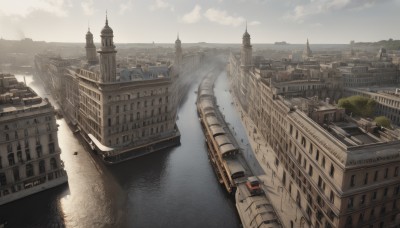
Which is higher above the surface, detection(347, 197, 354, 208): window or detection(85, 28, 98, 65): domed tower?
detection(85, 28, 98, 65): domed tower

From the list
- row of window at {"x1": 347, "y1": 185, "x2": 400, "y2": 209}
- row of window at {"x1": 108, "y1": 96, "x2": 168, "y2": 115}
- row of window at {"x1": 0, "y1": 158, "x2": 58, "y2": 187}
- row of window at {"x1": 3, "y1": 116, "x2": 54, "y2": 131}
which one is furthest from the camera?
row of window at {"x1": 108, "y1": 96, "x2": 168, "y2": 115}

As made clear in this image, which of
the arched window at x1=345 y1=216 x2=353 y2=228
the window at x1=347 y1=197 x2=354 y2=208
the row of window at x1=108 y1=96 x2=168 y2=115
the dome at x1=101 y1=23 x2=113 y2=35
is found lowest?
the arched window at x1=345 y1=216 x2=353 y2=228

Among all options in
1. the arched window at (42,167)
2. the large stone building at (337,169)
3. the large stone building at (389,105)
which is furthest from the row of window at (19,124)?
the large stone building at (389,105)

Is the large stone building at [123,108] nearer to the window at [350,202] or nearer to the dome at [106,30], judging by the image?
the dome at [106,30]

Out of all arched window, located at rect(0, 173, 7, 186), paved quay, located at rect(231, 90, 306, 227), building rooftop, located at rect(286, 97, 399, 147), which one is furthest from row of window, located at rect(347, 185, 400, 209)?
arched window, located at rect(0, 173, 7, 186)

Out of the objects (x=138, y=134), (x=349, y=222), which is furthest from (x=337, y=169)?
(x=138, y=134)

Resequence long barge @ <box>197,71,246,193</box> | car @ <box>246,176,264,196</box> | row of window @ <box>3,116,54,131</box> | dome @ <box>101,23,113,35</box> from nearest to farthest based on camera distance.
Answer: row of window @ <box>3,116,54,131</box>
car @ <box>246,176,264,196</box>
long barge @ <box>197,71,246,193</box>
dome @ <box>101,23,113,35</box>

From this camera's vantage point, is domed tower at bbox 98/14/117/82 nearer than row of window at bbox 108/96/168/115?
Yes

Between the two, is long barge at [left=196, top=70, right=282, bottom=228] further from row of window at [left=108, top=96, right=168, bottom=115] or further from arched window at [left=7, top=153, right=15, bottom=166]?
arched window at [left=7, top=153, right=15, bottom=166]
